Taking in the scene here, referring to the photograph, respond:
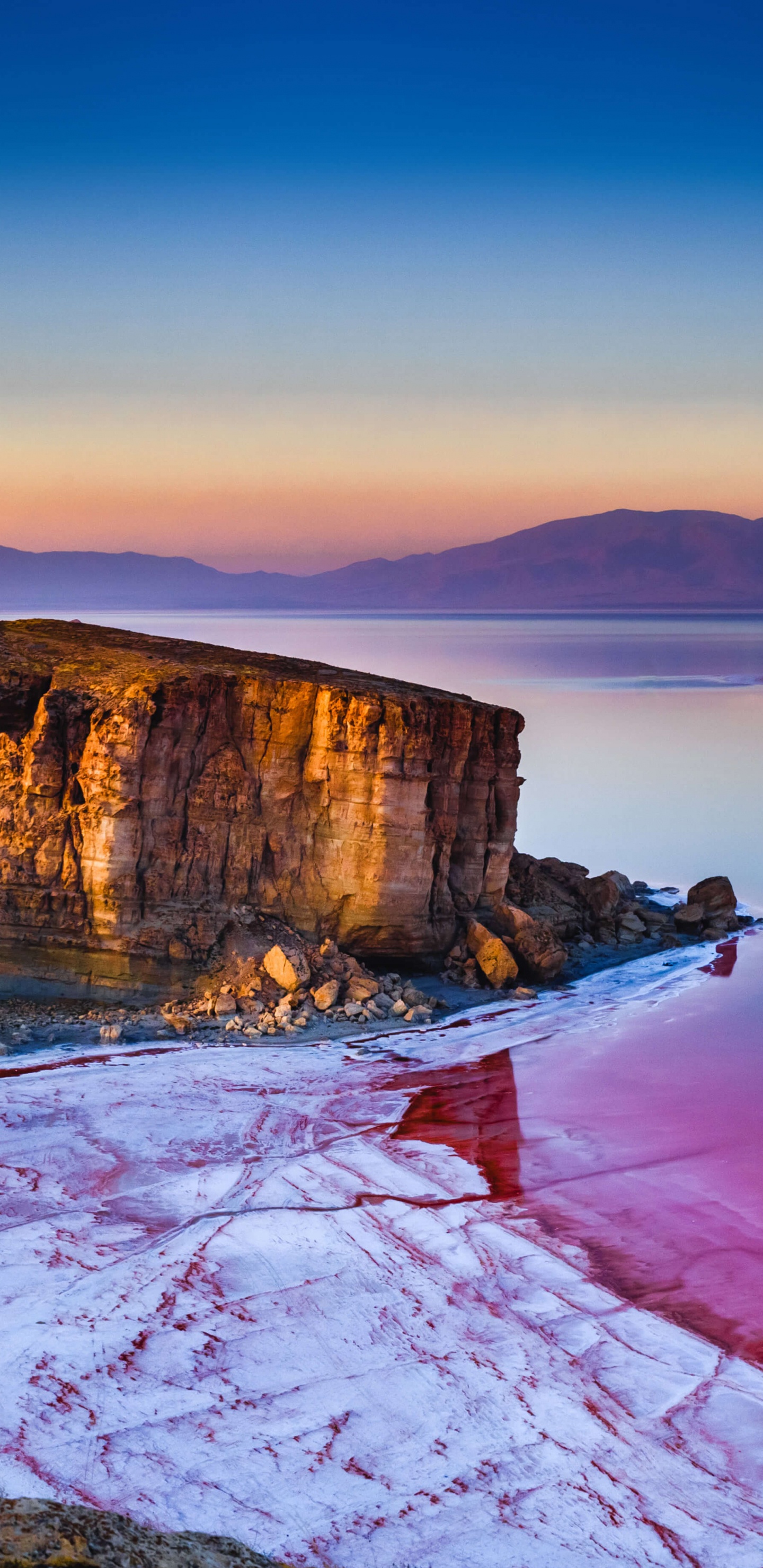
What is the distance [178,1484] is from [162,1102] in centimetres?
776

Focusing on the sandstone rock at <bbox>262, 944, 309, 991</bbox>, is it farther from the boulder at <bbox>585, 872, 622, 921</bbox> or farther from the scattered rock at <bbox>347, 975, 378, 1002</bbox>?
the boulder at <bbox>585, 872, 622, 921</bbox>

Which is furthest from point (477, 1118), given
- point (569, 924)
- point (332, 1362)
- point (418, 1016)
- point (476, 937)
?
point (569, 924)

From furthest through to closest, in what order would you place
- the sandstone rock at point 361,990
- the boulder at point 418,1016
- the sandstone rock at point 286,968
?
the sandstone rock at point 361,990 < the sandstone rock at point 286,968 < the boulder at point 418,1016

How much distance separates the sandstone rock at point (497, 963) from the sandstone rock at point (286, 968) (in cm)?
343

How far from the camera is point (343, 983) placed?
2153 cm

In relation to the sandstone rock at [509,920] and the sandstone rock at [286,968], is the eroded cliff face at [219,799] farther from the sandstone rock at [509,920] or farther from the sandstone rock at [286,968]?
the sandstone rock at [509,920]

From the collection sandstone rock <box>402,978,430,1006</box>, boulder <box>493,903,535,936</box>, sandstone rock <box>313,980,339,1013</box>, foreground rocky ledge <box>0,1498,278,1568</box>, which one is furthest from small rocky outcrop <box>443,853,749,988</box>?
foreground rocky ledge <box>0,1498,278,1568</box>

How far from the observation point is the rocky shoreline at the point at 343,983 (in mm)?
19906

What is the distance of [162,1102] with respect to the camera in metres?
17.2

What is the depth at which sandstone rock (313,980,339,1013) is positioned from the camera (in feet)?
68.4

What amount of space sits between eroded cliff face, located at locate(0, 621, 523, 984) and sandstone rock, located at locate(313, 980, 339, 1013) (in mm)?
1334

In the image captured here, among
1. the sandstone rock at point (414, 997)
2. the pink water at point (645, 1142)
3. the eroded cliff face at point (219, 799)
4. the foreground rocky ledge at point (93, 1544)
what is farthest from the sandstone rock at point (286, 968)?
the foreground rocky ledge at point (93, 1544)

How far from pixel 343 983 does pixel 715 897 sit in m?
10.1

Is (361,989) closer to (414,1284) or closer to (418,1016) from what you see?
(418,1016)
